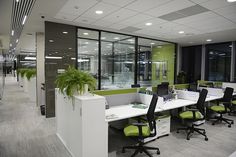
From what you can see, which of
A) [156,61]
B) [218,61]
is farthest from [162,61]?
[218,61]

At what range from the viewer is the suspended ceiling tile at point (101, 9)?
360cm

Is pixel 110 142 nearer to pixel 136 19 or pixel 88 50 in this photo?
pixel 136 19

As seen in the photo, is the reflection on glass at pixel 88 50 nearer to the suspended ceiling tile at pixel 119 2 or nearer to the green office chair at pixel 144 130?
the suspended ceiling tile at pixel 119 2

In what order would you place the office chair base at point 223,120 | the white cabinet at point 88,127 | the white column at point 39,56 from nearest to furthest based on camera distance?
the white cabinet at point 88,127
the office chair base at point 223,120
the white column at point 39,56

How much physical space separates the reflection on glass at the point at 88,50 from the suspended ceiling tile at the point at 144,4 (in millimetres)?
2449

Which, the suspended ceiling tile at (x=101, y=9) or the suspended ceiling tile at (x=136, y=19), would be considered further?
the suspended ceiling tile at (x=136, y=19)

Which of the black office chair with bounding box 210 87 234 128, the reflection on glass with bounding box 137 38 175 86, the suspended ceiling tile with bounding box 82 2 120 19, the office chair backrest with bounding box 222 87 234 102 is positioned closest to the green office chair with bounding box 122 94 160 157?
the suspended ceiling tile with bounding box 82 2 120 19

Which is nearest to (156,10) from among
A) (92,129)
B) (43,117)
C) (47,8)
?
(47,8)

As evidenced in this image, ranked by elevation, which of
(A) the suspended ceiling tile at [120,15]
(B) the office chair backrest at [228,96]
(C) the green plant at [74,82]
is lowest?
(B) the office chair backrest at [228,96]

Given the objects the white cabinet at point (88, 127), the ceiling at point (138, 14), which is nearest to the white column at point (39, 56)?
the ceiling at point (138, 14)

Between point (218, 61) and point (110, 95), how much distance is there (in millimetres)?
6948

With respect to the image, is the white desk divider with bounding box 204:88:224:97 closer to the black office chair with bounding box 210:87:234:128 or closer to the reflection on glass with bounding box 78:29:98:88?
the black office chair with bounding box 210:87:234:128

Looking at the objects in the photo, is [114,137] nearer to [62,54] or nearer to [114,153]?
[114,153]

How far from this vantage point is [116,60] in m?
6.98
